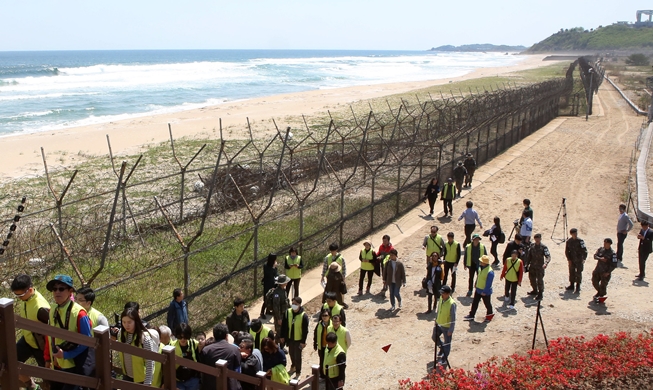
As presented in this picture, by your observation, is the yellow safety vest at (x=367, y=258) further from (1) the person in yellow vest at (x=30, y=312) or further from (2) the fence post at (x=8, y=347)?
(2) the fence post at (x=8, y=347)

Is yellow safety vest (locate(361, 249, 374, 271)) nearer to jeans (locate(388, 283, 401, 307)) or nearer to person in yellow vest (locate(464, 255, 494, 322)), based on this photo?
jeans (locate(388, 283, 401, 307))

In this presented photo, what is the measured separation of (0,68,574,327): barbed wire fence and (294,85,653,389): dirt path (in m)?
1.70

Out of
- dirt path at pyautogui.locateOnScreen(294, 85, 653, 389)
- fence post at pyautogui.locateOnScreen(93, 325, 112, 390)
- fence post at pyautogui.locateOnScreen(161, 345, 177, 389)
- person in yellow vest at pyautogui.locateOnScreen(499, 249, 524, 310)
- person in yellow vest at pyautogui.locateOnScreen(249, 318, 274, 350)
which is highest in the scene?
fence post at pyautogui.locateOnScreen(93, 325, 112, 390)

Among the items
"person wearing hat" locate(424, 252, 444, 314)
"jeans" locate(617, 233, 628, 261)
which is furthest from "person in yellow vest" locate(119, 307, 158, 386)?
"jeans" locate(617, 233, 628, 261)

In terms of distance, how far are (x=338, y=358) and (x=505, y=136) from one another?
23.8 metres

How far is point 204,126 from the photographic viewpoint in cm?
3759

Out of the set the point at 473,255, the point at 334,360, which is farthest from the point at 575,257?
the point at 334,360

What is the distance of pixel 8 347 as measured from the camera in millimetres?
3588

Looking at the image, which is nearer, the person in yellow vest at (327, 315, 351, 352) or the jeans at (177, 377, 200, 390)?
the jeans at (177, 377, 200, 390)

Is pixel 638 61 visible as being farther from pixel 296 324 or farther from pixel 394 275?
pixel 296 324

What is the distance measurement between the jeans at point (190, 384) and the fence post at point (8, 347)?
105 inches

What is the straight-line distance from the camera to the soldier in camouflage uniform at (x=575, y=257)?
11.9 metres

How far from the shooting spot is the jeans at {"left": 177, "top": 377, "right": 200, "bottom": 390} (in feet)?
20.1

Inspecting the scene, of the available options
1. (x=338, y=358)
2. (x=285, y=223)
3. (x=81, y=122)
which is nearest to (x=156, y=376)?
(x=338, y=358)
